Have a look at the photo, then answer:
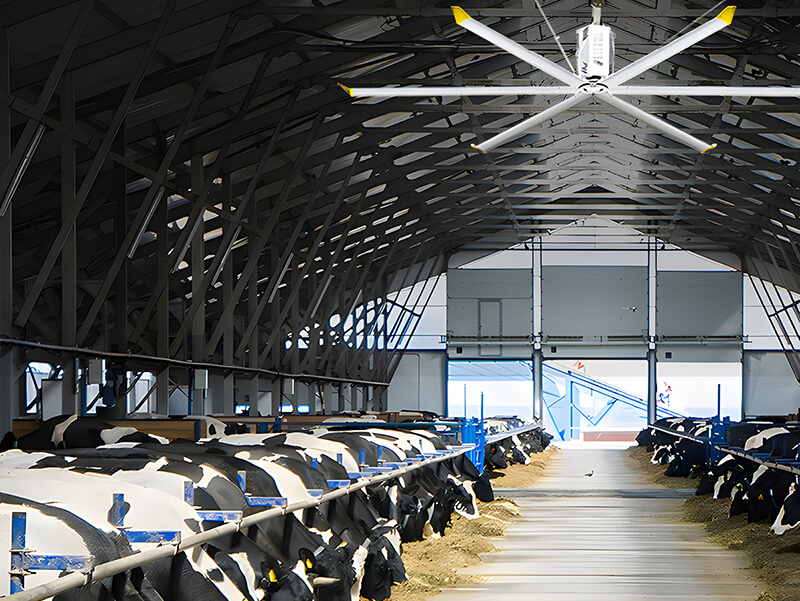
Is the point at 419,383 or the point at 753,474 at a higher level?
the point at 419,383

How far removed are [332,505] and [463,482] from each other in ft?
16.9

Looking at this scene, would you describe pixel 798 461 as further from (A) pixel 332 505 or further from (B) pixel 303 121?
(B) pixel 303 121

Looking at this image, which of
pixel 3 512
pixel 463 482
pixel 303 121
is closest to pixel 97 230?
pixel 303 121

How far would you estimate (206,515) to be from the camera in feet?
14.6

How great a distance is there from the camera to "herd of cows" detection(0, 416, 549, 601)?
3.35 metres

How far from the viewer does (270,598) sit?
185 inches

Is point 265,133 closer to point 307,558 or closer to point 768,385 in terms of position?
point 307,558

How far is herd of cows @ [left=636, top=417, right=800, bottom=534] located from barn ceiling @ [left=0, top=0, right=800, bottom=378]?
4.99 metres

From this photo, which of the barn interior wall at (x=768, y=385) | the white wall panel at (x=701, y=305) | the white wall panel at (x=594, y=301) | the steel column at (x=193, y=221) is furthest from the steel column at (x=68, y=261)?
the barn interior wall at (x=768, y=385)

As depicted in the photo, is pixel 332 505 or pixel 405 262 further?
pixel 405 262

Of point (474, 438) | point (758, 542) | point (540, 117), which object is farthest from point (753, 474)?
point (540, 117)

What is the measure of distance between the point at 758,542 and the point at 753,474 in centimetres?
279

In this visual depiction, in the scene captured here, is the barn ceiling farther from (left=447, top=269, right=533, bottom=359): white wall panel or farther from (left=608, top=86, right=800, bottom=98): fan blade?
(left=447, top=269, right=533, bottom=359): white wall panel

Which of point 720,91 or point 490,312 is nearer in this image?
point 720,91
